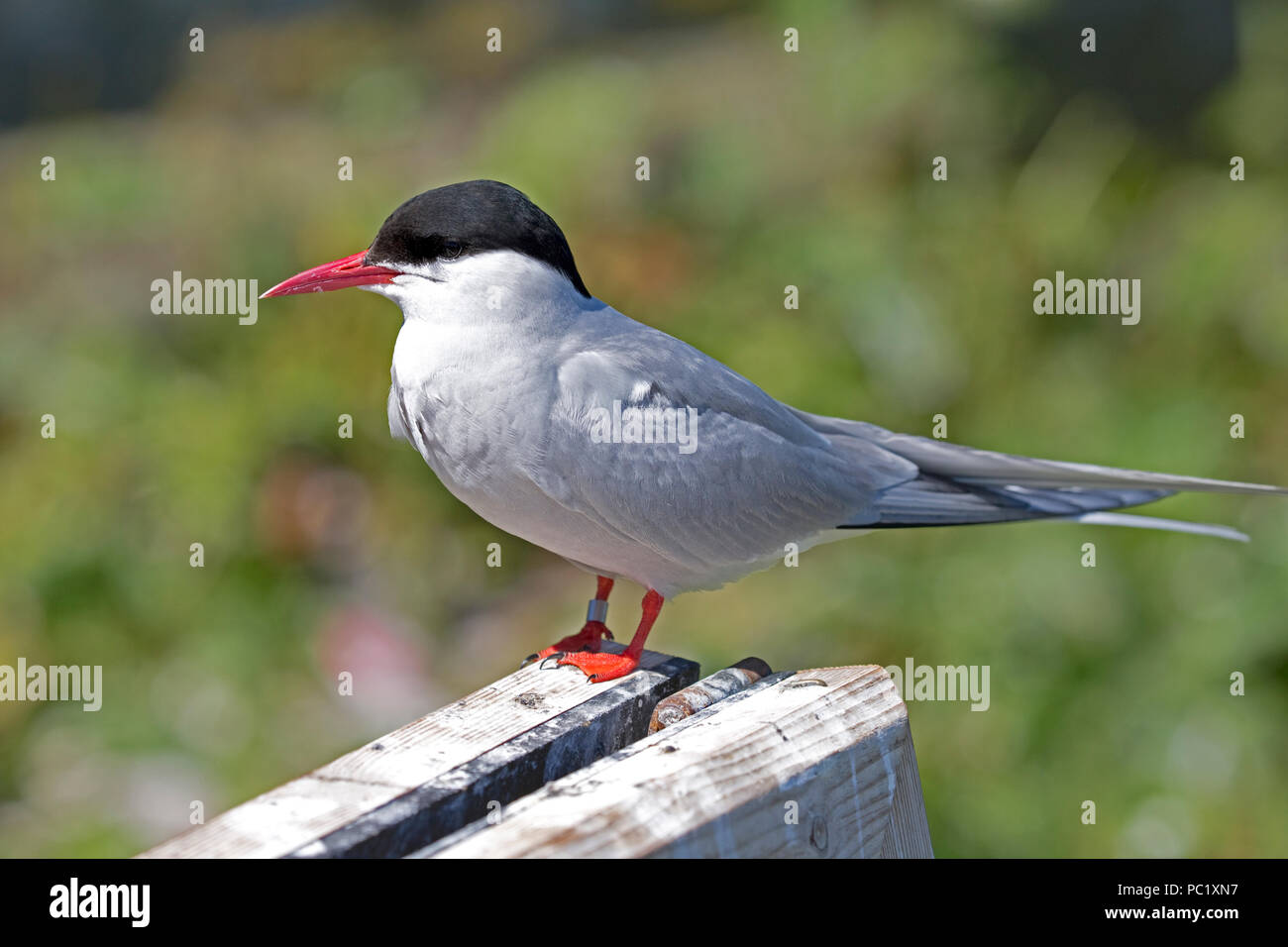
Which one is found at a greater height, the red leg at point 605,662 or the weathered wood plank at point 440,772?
the red leg at point 605,662

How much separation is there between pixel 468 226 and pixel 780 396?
6.48 ft

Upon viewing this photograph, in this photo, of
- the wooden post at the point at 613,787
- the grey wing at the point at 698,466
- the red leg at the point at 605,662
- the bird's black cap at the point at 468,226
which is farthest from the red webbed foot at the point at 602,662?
the bird's black cap at the point at 468,226

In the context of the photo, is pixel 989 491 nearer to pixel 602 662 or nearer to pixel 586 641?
pixel 586 641

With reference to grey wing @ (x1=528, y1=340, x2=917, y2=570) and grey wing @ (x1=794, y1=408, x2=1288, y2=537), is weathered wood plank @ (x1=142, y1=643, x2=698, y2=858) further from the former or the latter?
grey wing @ (x1=794, y1=408, x2=1288, y2=537)

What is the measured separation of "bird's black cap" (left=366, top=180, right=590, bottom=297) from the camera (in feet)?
7.70

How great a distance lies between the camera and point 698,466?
2643 millimetres

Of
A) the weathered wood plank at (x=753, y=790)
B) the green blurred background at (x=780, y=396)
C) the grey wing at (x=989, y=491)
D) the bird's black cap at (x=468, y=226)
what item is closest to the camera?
the weathered wood plank at (x=753, y=790)

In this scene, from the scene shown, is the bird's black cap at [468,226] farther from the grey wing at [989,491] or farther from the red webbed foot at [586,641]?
the grey wing at [989,491]

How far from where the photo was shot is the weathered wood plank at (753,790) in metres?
1.47

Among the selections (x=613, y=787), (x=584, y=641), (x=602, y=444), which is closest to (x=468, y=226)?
(x=602, y=444)

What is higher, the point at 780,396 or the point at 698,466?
the point at 780,396

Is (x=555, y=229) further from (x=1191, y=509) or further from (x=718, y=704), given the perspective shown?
(x=1191, y=509)

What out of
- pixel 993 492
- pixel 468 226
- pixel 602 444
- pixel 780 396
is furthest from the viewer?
pixel 780 396

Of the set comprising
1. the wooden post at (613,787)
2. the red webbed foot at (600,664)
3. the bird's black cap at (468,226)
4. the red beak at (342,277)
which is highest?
the bird's black cap at (468,226)
